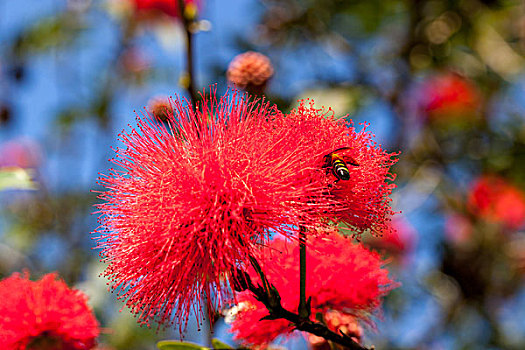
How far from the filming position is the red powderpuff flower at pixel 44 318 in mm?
1516

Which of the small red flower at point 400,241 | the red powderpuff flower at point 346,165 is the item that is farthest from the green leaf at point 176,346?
the small red flower at point 400,241

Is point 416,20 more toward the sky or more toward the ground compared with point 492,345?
more toward the sky

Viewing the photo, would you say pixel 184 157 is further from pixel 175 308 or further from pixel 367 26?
pixel 367 26

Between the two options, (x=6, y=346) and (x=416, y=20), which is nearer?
(x=6, y=346)

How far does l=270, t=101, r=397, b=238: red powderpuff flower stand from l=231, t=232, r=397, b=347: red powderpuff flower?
5.5 inches

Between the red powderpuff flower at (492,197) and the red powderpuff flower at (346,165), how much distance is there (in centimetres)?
288

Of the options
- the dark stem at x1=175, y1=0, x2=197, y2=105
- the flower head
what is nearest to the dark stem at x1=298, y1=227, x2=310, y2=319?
the dark stem at x1=175, y1=0, x2=197, y2=105

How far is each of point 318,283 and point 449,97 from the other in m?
3.20

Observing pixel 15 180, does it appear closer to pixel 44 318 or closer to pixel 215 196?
pixel 44 318

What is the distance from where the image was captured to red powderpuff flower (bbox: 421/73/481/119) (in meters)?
4.22

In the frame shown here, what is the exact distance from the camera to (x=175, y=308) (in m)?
1.23

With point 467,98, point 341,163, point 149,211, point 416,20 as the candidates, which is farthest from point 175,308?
point 467,98

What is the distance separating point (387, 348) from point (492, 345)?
1103 millimetres

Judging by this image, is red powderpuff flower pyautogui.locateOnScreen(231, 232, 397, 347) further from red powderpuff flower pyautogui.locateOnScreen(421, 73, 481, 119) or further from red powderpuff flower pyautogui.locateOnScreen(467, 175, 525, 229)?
red powderpuff flower pyautogui.locateOnScreen(421, 73, 481, 119)
